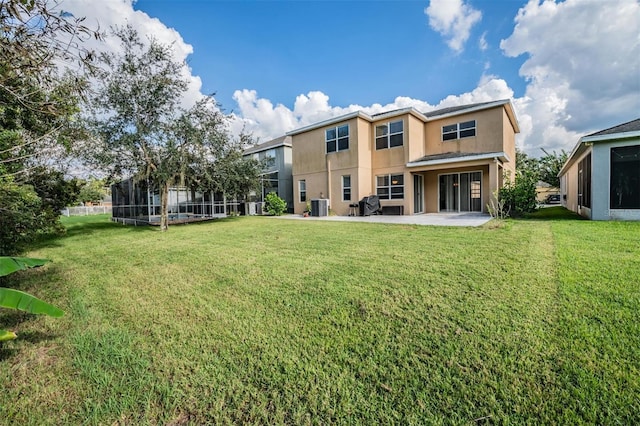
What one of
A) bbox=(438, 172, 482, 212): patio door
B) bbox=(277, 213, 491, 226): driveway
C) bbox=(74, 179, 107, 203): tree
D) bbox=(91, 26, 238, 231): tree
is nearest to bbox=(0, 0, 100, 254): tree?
bbox=(74, 179, 107, 203): tree

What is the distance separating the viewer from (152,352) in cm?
305

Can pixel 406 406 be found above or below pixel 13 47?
below

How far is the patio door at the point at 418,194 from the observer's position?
1678 centimetres

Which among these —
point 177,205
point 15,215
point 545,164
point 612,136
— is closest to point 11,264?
point 15,215

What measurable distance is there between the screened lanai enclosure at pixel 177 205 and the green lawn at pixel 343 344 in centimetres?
1274

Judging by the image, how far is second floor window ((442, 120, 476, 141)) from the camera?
1571 centimetres

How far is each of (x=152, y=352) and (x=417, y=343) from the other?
2.92 metres

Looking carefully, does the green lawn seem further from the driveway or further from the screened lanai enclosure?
the screened lanai enclosure

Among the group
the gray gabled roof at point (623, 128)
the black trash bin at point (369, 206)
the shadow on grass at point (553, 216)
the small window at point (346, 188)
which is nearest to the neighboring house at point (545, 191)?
the shadow on grass at point (553, 216)

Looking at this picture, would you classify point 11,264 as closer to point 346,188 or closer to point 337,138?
point 346,188

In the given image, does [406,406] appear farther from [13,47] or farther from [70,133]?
[70,133]

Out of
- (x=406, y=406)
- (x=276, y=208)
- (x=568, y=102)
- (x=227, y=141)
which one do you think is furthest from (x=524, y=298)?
(x=568, y=102)

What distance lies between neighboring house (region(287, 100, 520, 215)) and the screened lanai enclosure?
7501mm

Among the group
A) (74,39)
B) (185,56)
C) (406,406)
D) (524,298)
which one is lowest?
(406,406)
